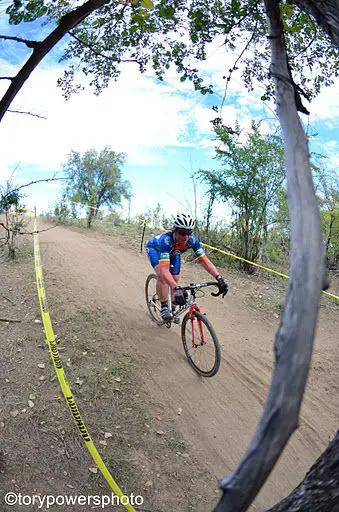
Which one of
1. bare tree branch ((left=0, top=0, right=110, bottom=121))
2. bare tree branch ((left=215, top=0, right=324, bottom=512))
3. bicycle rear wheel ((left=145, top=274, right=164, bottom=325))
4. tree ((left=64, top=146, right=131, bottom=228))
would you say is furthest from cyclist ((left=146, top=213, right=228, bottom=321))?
tree ((left=64, top=146, right=131, bottom=228))

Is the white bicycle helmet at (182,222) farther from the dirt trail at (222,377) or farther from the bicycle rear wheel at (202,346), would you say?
the dirt trail at (222,377)

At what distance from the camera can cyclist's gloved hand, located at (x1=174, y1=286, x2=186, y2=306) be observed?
233 inches

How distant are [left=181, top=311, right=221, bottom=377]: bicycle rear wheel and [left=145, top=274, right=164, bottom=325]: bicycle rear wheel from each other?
3.24 feet

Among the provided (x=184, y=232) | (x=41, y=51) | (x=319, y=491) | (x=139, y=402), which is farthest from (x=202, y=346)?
(x=319, y=491)

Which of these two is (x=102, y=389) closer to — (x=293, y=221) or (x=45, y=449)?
(x=45, y=449)

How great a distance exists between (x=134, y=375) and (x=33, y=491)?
2.15 m

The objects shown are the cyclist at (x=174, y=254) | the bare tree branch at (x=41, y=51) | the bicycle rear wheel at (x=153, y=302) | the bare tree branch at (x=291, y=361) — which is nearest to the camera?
the bare tree branch at (x=291, y=361)

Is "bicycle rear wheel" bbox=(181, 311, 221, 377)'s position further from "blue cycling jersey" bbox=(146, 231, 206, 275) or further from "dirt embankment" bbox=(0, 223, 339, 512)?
"blue cycling jersey" bbox=(146, 231, 206, 275)

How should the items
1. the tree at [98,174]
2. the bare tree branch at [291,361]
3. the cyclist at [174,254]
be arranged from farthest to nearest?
the tree at [98,174]
the cyclist at [174,254]
the bare tree branch at [291,361]

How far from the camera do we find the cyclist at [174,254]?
585cm

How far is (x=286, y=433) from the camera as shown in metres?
1.03

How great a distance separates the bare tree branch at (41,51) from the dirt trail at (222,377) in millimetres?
4026

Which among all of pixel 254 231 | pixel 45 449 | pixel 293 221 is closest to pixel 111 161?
pixel 254 231

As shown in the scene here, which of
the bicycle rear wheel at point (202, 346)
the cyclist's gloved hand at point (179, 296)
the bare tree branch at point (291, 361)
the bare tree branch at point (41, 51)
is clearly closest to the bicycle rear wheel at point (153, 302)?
the bicycle rear wheel at point (202, 346)
